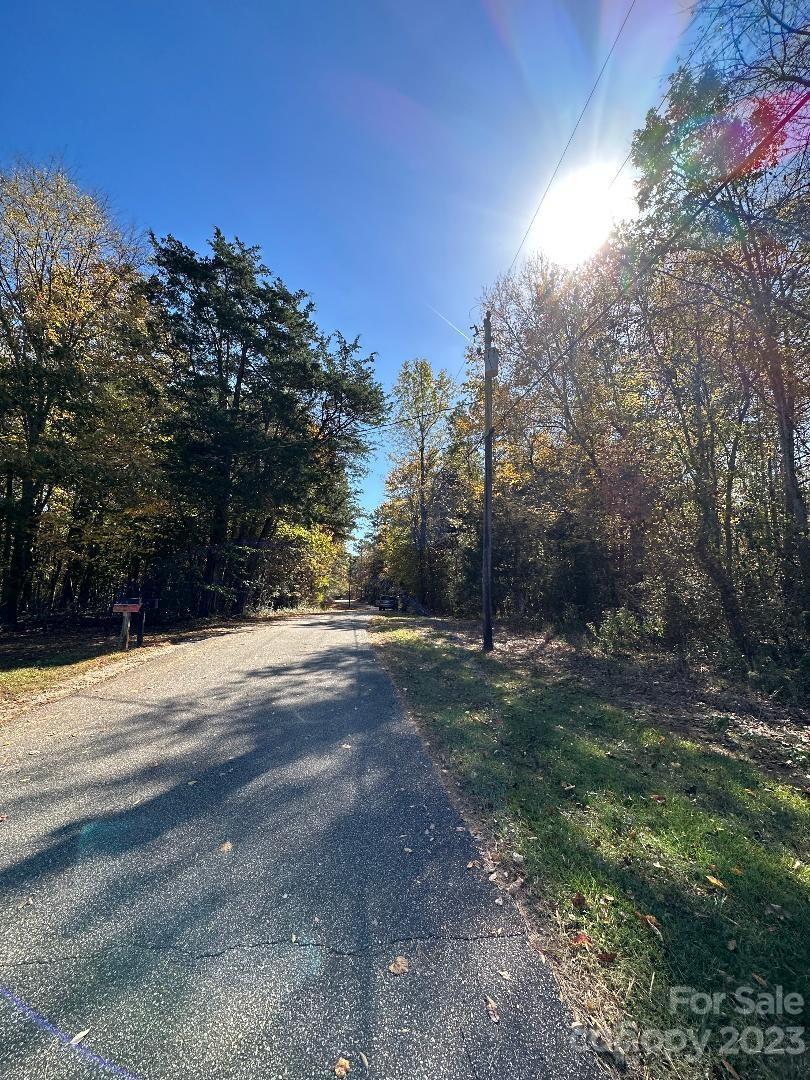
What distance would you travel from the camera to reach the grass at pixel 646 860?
183 cm

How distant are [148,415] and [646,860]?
1597 cm

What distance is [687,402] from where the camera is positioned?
943cm

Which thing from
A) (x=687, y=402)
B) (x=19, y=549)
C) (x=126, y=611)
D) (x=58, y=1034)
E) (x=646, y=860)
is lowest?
(x=58, y=1034)

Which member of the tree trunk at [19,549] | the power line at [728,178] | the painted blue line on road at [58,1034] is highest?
the power line at [728,178]

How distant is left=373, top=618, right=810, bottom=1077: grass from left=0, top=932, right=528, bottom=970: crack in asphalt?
1.22 ft

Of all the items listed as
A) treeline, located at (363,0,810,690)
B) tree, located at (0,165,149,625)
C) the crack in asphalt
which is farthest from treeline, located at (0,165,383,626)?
the crack in asphalt

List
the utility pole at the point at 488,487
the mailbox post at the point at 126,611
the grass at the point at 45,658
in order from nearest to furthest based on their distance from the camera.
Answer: the grass at the point at 45,658, the mailbox post at the point at 126,611, the utility pole at the point at 488,487

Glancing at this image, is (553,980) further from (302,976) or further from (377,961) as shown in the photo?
(302,976)

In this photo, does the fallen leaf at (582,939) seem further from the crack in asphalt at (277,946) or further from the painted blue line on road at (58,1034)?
the painted blue line on road at (58,1034)

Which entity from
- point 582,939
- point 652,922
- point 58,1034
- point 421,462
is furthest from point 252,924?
point 421,462

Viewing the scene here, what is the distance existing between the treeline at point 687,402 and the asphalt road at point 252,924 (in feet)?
20.6

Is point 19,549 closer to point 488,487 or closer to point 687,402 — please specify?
→ point 488,487

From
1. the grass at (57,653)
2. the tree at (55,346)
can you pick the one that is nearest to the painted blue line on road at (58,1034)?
the grass at (57,653)

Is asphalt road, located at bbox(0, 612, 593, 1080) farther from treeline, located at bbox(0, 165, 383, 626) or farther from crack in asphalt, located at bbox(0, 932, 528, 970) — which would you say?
treeline, located at bbox(0, 165, 383, 626)
